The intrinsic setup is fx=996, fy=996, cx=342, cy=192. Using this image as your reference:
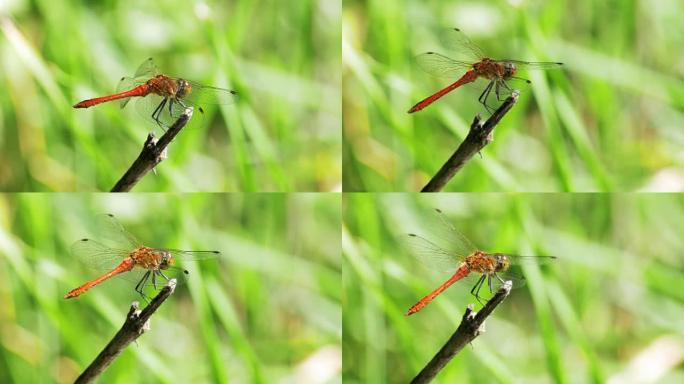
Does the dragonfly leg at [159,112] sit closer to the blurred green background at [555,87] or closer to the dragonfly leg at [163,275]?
the dragonfly leg at [163,275]

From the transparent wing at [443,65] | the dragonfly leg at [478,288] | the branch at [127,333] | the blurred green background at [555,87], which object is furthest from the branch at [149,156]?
the dragonfly leg at [478,288]

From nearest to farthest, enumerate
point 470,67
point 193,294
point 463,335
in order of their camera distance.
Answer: point 463,335, point 470,67, point 193,294

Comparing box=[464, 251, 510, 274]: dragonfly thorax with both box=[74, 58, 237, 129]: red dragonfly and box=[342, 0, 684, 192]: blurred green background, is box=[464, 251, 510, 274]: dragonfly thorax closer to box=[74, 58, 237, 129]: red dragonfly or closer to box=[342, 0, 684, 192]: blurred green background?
box=[342, 0, 684, 192]: blurred green background

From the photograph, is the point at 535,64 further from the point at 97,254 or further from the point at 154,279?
the point at 97,254

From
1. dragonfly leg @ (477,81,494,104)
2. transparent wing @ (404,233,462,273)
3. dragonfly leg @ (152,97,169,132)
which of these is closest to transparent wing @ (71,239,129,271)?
dragonfly leg @ (152,97,169,132)

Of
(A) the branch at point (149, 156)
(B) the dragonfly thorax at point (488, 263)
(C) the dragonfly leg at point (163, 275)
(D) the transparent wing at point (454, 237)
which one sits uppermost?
(D) the transparent wing at point (454, 237)

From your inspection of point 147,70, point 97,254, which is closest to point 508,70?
point 147,70
